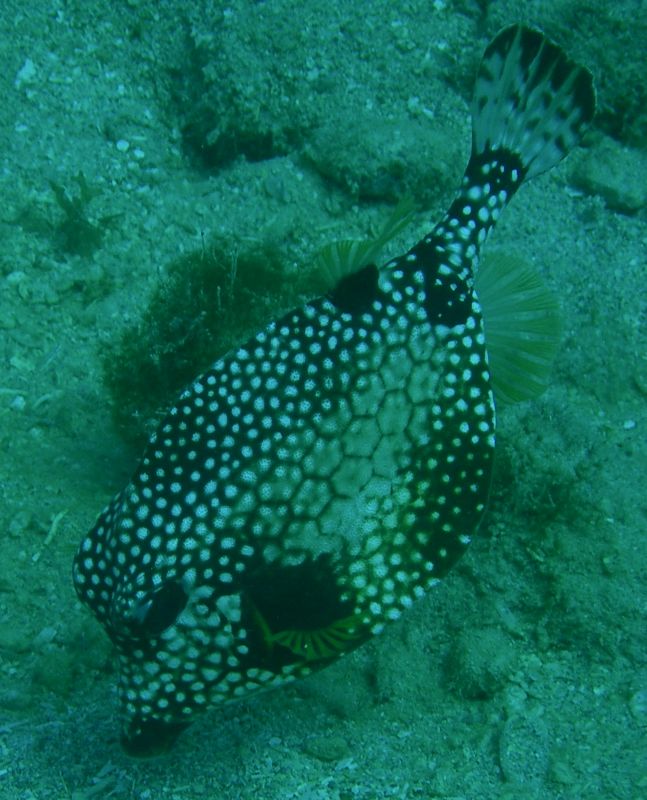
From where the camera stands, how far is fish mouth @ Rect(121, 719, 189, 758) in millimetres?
2766

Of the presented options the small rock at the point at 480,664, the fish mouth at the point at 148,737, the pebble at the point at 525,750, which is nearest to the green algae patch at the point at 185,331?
the fish mouth at the point at 148,737

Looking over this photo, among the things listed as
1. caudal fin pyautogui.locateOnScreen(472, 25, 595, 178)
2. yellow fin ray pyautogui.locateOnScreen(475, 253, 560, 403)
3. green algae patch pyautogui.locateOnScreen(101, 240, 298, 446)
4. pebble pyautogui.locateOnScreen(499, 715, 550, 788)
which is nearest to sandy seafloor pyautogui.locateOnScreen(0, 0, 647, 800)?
pebble pyautogui.locateOnScreen(499, 715, 550, 788)

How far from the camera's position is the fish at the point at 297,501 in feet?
8.55

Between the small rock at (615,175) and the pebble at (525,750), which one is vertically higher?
the small rock at (615,175)

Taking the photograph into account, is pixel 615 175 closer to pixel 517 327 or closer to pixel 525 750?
pixel 517 327

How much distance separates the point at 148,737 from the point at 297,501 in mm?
1079


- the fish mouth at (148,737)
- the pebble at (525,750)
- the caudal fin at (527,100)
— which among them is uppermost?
the caudal fin at (527,100)

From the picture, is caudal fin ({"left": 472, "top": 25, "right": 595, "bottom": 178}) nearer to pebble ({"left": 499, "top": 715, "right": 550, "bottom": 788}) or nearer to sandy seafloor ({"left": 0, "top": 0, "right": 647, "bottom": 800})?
sandy seafloor ({"left": 0, "top": 0, "right": 647, "bottom": 800})

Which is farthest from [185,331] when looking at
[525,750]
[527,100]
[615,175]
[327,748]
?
[615,175]

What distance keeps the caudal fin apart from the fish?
1.00 metres

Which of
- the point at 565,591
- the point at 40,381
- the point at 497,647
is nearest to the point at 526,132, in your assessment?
the point at 565,591

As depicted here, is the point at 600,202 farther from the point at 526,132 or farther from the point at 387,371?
the point at 387,371

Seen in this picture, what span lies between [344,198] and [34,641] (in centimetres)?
340

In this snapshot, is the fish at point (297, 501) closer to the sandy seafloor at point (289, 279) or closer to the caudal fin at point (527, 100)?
the sandy seafloor at point (289, 279)
